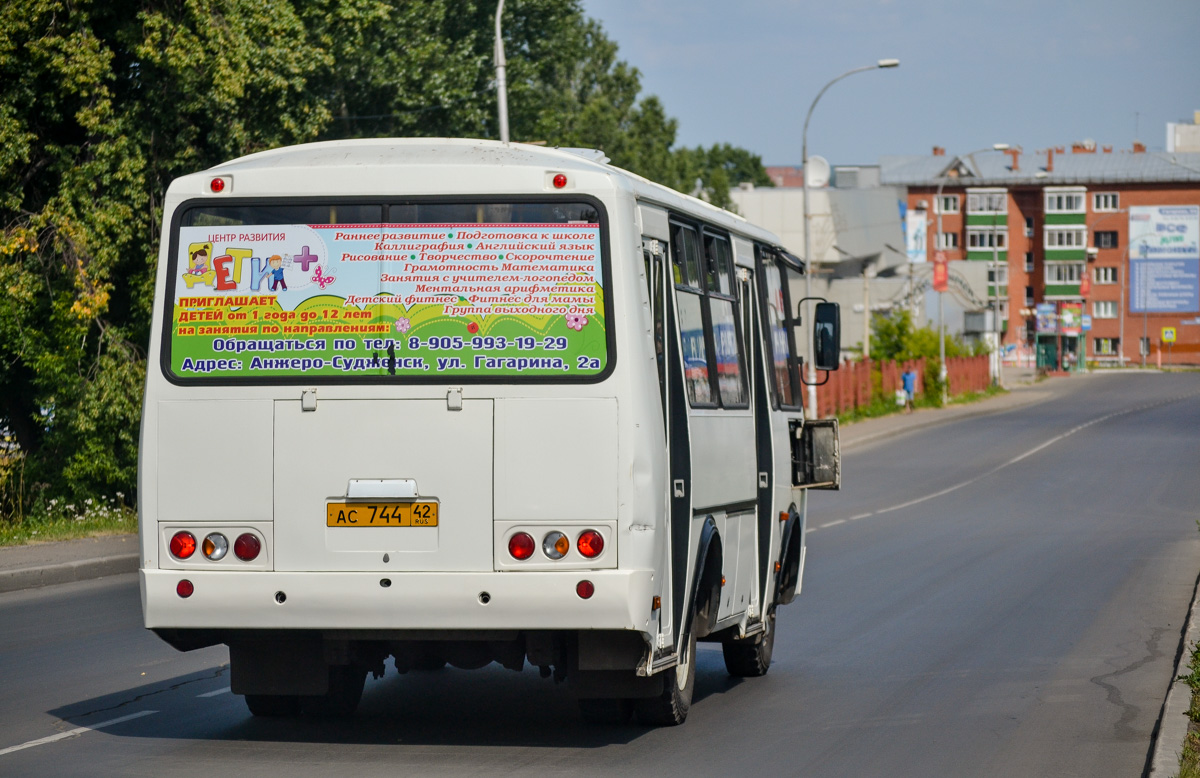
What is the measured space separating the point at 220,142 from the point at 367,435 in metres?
16.4

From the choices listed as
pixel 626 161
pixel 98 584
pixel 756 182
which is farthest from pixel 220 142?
pixel 756 182

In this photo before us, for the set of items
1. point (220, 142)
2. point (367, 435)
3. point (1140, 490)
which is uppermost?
point (220, 142)

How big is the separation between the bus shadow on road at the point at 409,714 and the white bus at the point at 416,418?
518 mm

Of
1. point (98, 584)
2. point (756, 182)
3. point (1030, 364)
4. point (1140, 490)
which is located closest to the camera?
point (98, 584)

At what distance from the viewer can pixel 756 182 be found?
14450cm

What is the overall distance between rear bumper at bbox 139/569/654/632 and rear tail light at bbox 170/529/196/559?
8cm

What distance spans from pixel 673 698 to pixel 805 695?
1666 mm

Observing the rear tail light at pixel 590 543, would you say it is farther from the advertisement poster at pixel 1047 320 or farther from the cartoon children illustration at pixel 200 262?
the advertisement poster at pixel 1047 320

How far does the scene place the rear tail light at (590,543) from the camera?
706 centimetres

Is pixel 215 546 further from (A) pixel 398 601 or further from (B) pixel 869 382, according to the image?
(B) pixel 869 382

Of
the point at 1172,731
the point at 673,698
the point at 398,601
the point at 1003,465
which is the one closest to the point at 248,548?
the point at 398,601

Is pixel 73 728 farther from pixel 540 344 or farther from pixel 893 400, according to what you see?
pixel 893 400

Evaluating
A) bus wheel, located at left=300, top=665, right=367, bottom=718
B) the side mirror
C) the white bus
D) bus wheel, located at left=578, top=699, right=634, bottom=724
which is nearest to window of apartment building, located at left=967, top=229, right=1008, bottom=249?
the side mirror

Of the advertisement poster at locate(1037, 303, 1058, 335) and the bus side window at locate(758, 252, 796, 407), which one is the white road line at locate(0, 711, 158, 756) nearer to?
the bus side window at locate(758, 252, 796, 407)
